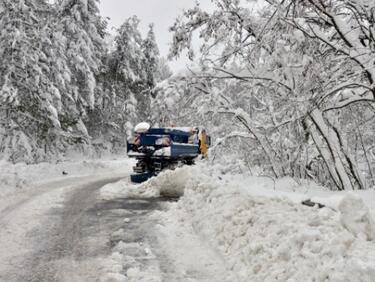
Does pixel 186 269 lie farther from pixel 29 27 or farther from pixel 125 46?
pixel 125 46

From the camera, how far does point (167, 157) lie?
49.8 feet

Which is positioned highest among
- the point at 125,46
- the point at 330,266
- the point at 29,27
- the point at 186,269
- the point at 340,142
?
the point at 125,46

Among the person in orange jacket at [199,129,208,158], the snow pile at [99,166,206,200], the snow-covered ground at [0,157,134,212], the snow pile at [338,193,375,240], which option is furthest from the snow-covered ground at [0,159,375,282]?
the person in orange jacket at [199,129,208,158]

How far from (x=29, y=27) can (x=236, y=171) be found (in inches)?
526

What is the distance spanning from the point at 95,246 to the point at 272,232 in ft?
9.00

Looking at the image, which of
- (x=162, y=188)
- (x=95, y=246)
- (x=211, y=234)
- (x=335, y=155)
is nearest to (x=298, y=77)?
(x=335, y=155)

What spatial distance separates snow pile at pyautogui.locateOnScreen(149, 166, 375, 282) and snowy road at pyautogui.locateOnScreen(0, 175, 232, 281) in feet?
1.33

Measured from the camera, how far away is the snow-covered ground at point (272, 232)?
415 centimetres

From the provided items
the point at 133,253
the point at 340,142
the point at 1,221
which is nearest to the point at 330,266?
the point at 133,253

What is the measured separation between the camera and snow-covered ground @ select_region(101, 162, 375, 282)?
4148 millimetres

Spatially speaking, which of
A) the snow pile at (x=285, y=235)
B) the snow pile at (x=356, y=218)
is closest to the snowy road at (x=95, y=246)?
the snow pile at (x=285, y=235)

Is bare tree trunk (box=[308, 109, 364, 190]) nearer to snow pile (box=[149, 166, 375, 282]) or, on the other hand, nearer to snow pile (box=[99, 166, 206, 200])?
snow pile (box=[149, 166, 375, 282])

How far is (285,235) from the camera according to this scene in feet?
16.8

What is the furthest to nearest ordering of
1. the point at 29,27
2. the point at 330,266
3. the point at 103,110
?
1. the point at 103,110
2. the point at 29,27
3. the point at 330,266
